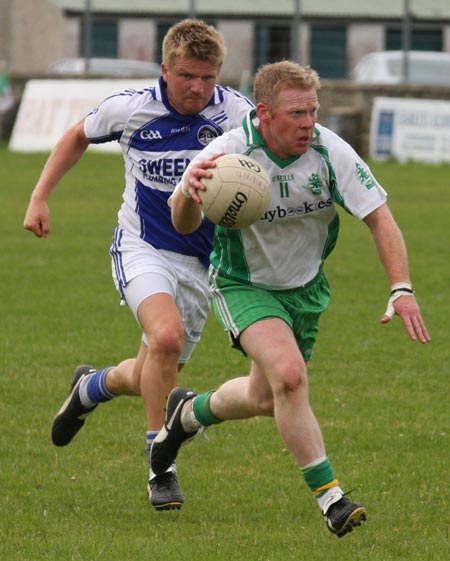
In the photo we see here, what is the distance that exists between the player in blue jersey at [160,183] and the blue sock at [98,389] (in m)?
0.15

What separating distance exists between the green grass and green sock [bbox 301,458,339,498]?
23 cm

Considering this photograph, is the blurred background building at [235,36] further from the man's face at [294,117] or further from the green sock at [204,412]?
the man's face at [294,117]

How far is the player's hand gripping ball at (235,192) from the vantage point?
551 cm

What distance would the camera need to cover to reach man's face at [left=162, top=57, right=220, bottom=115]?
21.5ft

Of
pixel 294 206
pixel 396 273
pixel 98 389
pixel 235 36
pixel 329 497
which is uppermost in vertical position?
pixel 294 206

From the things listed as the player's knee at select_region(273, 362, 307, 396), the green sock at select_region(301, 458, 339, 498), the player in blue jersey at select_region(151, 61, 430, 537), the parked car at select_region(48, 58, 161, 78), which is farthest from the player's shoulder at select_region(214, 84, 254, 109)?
the parked car at select_region(48, 58, 161, 78)

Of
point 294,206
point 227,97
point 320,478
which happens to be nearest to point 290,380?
point 320,478

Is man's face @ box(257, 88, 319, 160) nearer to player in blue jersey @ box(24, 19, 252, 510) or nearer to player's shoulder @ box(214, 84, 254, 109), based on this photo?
player in blue jersey @ box(24, 19, 252, 510)

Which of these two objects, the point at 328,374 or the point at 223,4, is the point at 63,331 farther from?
the point at 223,4

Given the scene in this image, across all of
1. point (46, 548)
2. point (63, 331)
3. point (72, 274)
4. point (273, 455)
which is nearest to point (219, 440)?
point (273, 455)

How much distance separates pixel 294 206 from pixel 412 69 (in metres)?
25.2

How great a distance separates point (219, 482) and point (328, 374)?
2732 millimetres

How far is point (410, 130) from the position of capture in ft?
84.3

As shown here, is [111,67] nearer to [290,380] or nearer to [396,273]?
[396,273]
